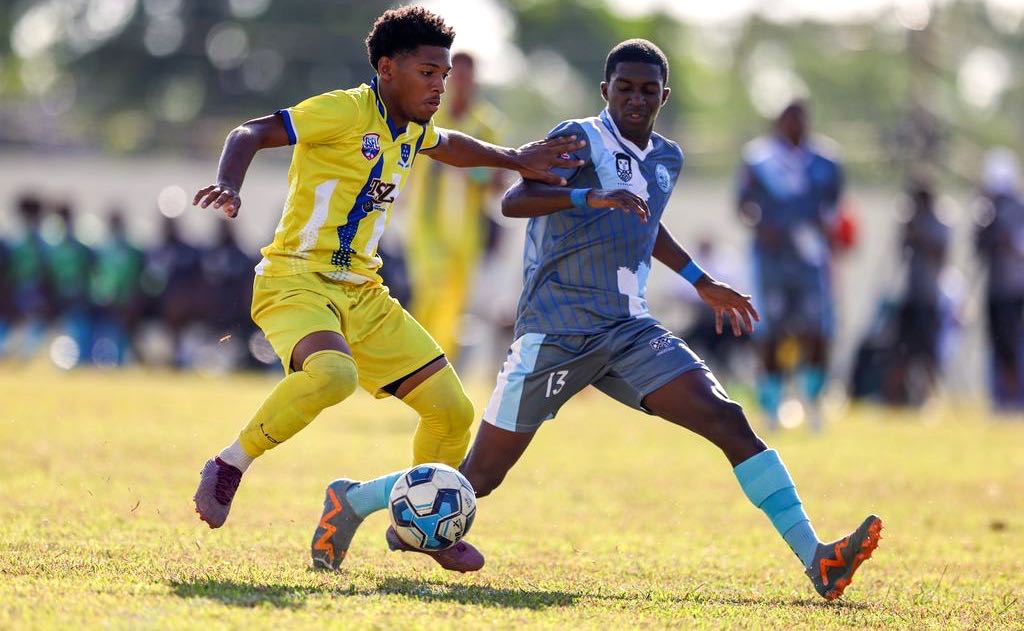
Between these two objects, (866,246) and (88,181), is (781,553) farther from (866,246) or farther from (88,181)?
(88,181)

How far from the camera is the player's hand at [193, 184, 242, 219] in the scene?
5.35m

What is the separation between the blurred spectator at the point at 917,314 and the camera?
1769 centimetres

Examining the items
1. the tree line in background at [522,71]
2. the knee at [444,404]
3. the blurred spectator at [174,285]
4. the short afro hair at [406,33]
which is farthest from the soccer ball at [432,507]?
Answer: the tree line in background at [522,71]

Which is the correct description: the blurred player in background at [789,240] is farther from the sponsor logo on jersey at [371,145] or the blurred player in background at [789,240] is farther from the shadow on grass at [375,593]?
the shadow on grass at [375,593]

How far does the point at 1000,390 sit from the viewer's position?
694 inches

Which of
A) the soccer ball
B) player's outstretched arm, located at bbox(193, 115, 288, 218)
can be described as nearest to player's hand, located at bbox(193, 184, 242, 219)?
player's outstretched arm, located at bbox(193, 115, 288, 218)

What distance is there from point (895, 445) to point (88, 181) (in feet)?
65.4

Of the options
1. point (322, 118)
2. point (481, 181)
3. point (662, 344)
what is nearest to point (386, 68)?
point (322, 118)

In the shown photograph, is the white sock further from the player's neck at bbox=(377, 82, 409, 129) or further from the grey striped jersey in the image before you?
the player's neck at bbox=(377, 82, 409, 129)

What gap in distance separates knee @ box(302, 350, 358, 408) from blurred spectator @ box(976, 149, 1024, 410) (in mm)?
12598

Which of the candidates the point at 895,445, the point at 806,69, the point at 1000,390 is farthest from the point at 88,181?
the point at 806,69

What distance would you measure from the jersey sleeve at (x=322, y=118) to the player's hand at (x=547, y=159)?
2.26 feet

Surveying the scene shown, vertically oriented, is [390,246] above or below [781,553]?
above

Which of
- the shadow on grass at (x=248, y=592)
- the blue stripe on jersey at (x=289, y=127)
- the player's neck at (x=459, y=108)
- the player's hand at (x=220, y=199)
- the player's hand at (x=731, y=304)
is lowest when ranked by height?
the shadow on grass at (x=248, y=592)
